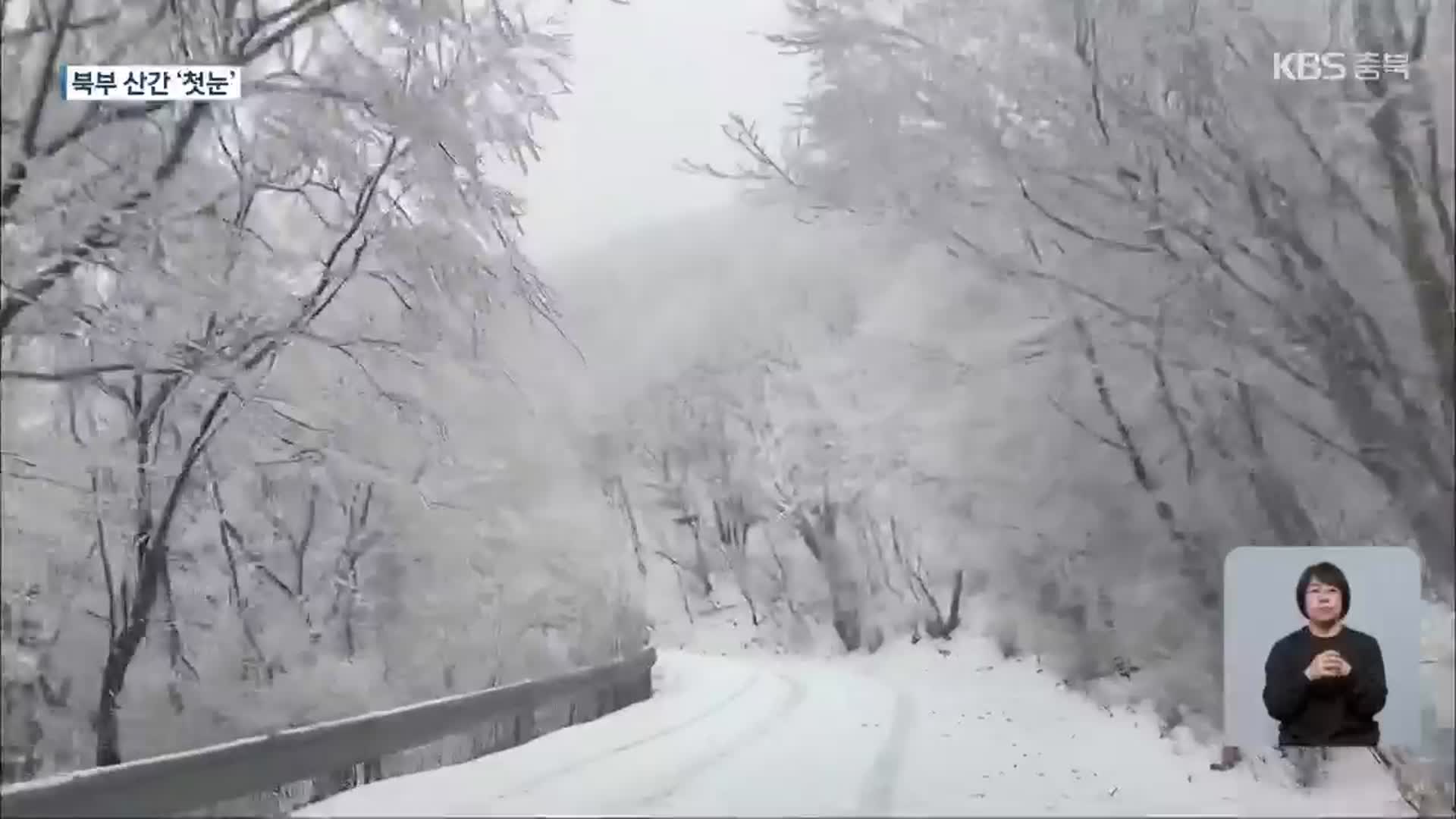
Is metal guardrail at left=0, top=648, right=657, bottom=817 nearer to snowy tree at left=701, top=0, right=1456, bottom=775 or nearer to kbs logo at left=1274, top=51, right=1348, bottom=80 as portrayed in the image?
snowy tree at left=701, top=0, right=1456, bottom=775

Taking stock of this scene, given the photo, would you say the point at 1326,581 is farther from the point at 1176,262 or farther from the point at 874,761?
the point at 874,761

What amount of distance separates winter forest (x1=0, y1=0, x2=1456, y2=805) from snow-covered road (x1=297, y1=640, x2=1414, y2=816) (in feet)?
0.41

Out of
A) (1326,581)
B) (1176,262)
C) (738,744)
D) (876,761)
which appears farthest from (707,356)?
(1326,581)

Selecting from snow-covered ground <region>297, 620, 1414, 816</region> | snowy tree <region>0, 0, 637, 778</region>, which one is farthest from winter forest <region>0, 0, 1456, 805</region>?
snow-covered ground <region>297, 620, 1414, 816</region>

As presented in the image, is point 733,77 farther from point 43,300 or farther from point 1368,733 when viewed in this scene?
point 1368,733

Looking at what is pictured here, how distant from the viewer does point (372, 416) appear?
3010mm

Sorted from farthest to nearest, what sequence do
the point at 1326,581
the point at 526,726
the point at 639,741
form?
the point at 526,726
the point at 639,741
the point at 1326,581

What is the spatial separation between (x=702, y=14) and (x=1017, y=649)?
204cm

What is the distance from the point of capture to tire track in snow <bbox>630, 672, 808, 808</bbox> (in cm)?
276

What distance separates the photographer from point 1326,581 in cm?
277

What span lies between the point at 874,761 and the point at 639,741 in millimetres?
630

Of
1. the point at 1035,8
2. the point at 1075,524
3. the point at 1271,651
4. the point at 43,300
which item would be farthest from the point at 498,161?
the point at 1271,651

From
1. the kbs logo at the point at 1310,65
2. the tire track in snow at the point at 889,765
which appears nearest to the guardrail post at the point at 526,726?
the tire track in snow at the point at 889,765

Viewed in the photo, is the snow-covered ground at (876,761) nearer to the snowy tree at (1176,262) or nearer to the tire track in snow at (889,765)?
the tire track in snow at (889,765)
